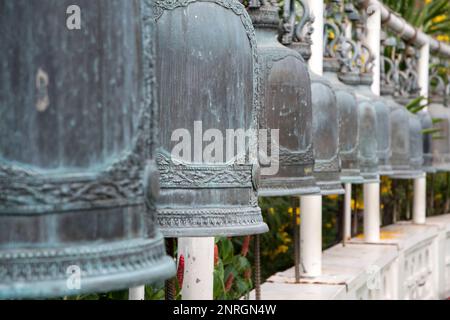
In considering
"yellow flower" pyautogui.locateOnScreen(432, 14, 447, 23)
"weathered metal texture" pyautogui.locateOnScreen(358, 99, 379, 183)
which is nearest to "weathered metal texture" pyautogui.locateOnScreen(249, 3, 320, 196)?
"weathered metal texture" pyautogui.locateOnScreen(358, 99, 379, 183)

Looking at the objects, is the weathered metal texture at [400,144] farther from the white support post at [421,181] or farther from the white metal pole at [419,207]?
the white metal pole at [419,207]

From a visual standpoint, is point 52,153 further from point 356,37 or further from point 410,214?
point 410,214

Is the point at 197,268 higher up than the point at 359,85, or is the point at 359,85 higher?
the point at 359,85

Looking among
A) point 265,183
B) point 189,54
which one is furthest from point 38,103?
point 265,183

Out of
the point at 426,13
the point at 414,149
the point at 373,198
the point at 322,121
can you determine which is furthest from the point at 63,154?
the point at 426,13

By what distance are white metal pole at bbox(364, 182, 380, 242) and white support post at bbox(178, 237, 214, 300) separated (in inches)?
214

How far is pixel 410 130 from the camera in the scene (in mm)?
7293

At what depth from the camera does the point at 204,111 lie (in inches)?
89.0

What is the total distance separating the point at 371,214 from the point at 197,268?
18.2 ft

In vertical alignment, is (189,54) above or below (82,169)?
above

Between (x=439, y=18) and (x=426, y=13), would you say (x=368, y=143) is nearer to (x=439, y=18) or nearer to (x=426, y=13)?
(x=426, y=13)

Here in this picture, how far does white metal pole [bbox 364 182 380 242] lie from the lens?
932cm
